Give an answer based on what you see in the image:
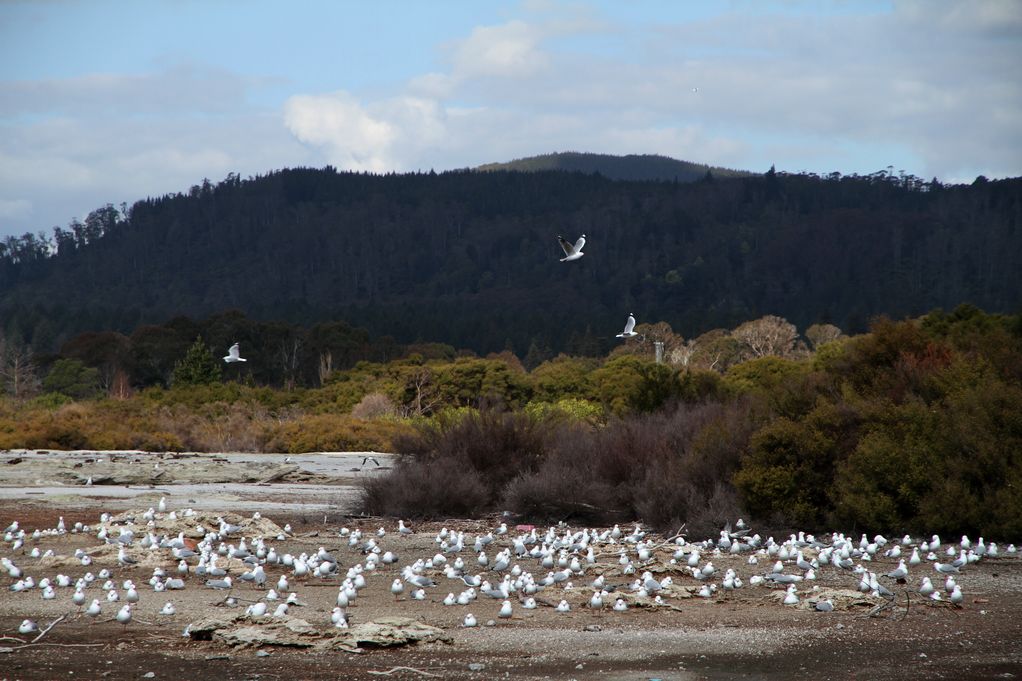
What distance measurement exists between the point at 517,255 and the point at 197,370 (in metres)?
100

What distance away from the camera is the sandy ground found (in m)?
8.80

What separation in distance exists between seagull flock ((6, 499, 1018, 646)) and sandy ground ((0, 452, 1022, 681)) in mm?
56

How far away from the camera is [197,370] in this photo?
5088 cm

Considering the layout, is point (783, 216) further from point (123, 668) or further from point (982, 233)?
point (123, 668)

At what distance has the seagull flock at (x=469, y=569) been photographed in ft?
36.3

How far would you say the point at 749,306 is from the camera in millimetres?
121375

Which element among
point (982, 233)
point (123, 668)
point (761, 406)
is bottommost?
point (123, 668)

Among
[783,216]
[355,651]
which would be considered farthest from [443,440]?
[783,216]

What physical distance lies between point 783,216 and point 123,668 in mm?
147000

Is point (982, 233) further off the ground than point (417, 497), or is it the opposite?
point (982, 233)

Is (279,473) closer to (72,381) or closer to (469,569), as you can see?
(469,569)

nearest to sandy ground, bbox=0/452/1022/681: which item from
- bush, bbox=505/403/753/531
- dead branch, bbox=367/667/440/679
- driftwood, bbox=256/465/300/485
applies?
dead branch, bbox=367/667/440/679

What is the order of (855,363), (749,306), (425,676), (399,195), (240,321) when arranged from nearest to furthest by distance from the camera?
(425,676)
(855,363)
(240,321)
(749,306)
(399,195)

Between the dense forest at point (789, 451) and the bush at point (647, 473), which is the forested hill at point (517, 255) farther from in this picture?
the bush at point (647, 473)
